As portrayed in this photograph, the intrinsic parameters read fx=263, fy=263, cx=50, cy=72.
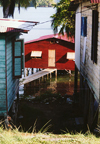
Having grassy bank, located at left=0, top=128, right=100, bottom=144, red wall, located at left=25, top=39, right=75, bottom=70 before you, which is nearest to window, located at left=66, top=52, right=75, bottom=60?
red wall, located at left=25, top=39, right=75, bottom=70

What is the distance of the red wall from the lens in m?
30.3

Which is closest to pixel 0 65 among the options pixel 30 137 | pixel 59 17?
pixel 30 137

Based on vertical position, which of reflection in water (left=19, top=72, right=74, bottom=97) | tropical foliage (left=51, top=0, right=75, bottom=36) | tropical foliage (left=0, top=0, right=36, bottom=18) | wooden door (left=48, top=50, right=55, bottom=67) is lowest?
reflection in water (left=19, top=72, right=74, bottom=97)

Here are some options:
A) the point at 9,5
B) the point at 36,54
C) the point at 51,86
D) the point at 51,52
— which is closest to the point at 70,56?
the point at 51,52

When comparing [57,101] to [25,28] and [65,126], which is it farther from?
[25,28]

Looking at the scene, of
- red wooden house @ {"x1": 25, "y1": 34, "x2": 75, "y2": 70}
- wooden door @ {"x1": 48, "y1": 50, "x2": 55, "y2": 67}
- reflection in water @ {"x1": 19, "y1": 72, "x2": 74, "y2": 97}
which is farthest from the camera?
wooden door @ {"x1": 48, "y1": 50, "x2": 55, "y2": 67}

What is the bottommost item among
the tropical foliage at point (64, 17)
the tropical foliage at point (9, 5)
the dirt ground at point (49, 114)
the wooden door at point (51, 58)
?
the dirt ground at point (49, 114)

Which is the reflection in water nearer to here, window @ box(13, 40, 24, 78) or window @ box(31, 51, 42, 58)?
window @ box(31, 51, 42, 58)

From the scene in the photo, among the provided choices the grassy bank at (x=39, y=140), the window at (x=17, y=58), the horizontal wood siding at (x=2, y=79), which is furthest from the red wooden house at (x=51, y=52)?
the grassy bank at (x=39, y=140)

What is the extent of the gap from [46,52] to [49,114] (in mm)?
16014

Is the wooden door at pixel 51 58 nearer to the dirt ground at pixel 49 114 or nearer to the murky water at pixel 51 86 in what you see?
the murky water at pixel 51 86

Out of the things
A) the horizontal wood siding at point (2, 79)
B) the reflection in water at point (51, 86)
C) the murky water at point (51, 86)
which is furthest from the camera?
the reflection in water at point (51, 86)

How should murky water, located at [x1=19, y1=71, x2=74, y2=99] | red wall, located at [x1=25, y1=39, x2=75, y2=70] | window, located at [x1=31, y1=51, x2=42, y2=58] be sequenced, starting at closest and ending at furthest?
Answer: murky water, located at [x1=19, y1=71, x2=74, y2=99]
red wall, located at [x1=25, y1=39, x2=75, y2=70]
window, located at [x1=31, y1=51, x2=42, y2=58]

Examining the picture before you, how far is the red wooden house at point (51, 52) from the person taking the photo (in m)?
30.2
